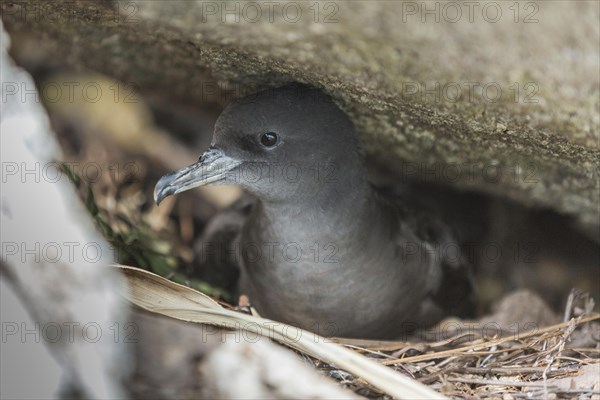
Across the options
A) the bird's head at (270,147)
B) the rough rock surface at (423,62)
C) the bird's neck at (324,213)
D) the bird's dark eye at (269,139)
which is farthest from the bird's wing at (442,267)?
the bird's dark eye at (269,139)

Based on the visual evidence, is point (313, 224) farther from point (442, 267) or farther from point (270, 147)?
point (442, 267)

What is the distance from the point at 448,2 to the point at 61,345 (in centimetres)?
163

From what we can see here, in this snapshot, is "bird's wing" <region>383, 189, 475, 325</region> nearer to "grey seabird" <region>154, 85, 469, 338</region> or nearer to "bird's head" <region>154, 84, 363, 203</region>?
"grey seabird" <region>154, 85, 469, 338</region>

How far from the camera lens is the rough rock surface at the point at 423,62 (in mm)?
2193

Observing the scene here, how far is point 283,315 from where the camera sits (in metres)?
3.40

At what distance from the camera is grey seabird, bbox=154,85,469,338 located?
3027mm

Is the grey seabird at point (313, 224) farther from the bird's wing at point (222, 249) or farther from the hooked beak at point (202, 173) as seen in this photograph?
the bird's wing at point (222, 249)

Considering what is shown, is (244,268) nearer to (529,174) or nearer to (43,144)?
(43,144)

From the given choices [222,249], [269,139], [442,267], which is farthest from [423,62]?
[222,249]

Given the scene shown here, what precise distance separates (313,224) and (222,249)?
847 millimetres

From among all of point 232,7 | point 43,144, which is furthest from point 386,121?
point 43,144

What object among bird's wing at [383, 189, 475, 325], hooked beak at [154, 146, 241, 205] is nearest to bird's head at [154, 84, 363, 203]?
hooked beak at [154, 146, 241, 205]

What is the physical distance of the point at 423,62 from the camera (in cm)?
236

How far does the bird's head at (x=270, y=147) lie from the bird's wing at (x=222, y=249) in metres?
0.77
